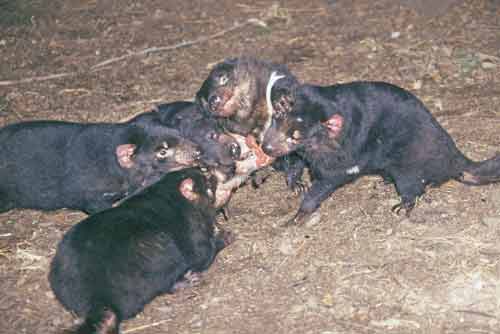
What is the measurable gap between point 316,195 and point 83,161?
185 centimetres

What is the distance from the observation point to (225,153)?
646cm

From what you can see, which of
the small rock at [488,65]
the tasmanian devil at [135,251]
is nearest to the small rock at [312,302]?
the tasmanian devil at [135,251]

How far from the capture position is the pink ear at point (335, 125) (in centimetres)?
623

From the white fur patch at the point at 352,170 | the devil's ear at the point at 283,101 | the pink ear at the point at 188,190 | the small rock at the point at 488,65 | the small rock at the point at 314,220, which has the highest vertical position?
the devil's ear at the point at 283,101

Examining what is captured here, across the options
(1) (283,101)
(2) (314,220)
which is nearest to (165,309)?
(2) (314,220)

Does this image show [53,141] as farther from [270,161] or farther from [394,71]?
[394,71]

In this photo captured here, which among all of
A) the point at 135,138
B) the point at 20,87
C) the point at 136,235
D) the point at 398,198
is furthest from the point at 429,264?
the point at 20,87

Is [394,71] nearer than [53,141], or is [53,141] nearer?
[53,141]

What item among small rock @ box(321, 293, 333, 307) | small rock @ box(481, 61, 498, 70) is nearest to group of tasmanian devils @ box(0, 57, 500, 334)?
small rock @ box(321, 293, 333, 307)

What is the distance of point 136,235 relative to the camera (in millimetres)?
5430

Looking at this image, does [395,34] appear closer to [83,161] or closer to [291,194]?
[291,194]

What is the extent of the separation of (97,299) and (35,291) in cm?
99

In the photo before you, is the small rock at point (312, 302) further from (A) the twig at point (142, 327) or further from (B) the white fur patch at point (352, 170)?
(B) the white fur patch at point (352, 170)

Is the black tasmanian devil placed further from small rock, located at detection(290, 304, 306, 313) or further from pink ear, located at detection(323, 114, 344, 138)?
small rock, located at detection(290, 304, 306, 313)
